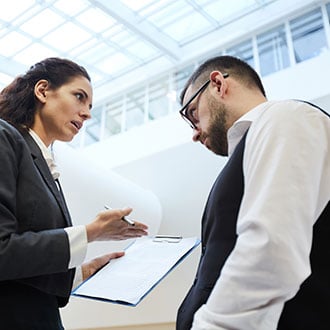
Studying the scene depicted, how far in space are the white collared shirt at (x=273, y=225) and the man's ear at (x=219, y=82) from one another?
444 millimetres

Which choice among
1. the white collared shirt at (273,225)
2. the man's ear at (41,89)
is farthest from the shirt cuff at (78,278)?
the white collared shirt at (273,225)

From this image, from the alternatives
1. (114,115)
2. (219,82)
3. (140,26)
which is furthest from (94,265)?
(114,115)

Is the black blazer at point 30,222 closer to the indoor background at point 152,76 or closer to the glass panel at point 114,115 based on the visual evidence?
the indoor background at point 152,76

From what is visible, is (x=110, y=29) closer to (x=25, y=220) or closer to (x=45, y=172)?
(x=45, y=172)

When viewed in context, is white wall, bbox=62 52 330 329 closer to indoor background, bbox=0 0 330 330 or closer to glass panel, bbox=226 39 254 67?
indoor background, bbox=0 0 330 330

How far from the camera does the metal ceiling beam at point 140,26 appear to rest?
4.74 metres

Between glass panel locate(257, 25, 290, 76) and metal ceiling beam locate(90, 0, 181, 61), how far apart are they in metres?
1.26

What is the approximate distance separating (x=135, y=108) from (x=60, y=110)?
466 cm

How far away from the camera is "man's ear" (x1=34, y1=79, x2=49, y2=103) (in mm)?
1368

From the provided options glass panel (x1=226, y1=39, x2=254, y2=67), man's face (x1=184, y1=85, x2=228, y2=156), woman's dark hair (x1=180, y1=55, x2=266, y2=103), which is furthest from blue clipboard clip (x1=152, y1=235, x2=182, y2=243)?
glass panel (x1=226, y1=39, x2=254, y2=67)

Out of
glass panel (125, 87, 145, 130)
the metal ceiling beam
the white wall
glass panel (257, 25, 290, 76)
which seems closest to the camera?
the white wall

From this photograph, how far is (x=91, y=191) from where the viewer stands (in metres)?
2.72

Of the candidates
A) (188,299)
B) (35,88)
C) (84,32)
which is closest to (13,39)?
(84,32)

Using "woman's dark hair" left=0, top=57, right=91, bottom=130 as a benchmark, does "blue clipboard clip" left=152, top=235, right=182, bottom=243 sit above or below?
below
